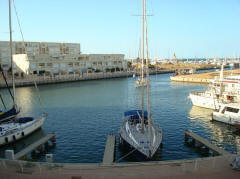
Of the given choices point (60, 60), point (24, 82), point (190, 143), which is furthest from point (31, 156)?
Result: point (60, 60)

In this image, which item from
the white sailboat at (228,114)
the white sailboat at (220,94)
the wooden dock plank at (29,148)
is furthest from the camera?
the white sailboat at (220,94)

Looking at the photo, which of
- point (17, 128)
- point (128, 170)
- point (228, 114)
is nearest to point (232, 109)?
point (228, 114)

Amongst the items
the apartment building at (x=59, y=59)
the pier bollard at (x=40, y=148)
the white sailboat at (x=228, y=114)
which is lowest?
the pier bollard at (x=40, y=148)

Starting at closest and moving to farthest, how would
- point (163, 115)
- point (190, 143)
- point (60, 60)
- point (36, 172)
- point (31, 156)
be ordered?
point (36, 172) < point (31, 156) < point (190, 143) < point (163, 115) < point (60, 60)

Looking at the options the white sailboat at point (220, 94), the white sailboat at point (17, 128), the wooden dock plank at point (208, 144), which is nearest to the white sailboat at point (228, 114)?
the white sailboat at point (220, 94)

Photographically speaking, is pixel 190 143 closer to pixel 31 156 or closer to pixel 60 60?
pixel 31 156

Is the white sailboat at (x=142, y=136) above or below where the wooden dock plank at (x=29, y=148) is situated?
above

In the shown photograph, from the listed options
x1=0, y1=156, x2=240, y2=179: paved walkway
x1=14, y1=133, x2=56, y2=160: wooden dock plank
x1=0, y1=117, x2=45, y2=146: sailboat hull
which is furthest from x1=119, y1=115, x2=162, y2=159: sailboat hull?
x1=0, y1=117, x2=45, y2=146: sailboat hull

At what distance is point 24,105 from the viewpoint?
46562 mm

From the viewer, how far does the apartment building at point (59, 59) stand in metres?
96.9

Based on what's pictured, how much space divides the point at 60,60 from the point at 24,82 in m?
26.1

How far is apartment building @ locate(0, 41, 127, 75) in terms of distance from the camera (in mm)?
96875

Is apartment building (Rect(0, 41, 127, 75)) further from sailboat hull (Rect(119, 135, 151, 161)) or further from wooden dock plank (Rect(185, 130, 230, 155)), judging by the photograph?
wooden dock plank (Rect(185, 130, 230, 155))

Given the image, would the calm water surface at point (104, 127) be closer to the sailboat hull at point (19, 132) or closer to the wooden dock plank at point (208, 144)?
the sailboat hull at point (19, 132)
